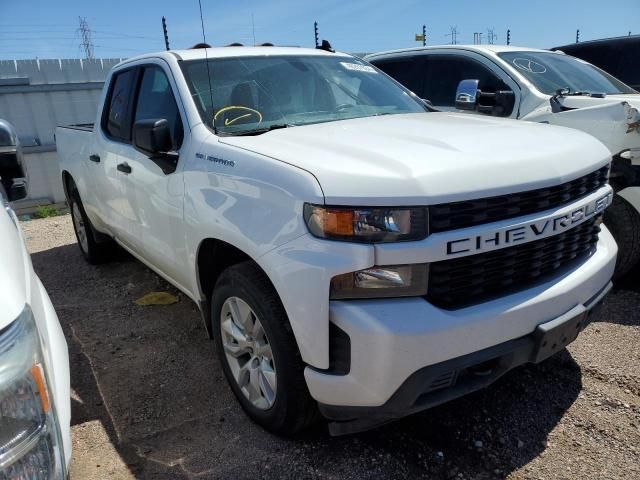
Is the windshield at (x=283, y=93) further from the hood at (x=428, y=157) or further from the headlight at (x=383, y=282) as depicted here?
the headlight at (x=383, y=282)

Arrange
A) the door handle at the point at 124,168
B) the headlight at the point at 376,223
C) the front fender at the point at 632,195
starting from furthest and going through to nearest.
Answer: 1. the front fender at the point at 632,195
2. the door handle at the point at 124,168
3. the headlight at the point at 376,223

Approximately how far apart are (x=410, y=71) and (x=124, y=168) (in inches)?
143

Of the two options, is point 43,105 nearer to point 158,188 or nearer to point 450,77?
point 450,77

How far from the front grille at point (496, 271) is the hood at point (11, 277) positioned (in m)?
1.30

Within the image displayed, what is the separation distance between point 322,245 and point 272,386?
83 cm

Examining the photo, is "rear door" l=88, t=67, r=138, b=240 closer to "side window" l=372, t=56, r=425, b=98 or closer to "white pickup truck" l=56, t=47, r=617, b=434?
"white pickup truck" l=56, t=47, r=617, b=434

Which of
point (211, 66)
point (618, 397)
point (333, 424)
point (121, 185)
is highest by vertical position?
point (211, 66)

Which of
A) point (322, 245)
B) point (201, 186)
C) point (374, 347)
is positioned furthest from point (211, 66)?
point (374, 347)

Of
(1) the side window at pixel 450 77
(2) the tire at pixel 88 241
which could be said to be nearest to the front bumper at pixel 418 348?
(1) the side window at pixel 450 77

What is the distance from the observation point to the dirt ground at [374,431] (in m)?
2.31

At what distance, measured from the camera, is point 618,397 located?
2705 millimetres

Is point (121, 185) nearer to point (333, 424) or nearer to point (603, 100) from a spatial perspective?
point (333, 424)

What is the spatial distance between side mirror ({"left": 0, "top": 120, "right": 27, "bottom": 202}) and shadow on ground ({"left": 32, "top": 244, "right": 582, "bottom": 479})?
1207mm

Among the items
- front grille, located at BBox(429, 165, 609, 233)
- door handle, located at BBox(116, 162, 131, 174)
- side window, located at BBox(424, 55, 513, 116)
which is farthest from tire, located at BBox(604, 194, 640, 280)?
door handle, located at BBox(116, 162, 131, 174)
